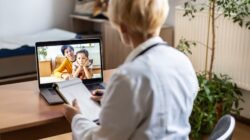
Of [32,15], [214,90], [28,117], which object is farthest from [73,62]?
[32,15]

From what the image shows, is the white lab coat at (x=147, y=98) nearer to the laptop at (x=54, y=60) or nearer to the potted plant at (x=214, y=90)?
the laptop at (x=54, y=60)

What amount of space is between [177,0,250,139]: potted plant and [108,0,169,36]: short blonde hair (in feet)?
5.74

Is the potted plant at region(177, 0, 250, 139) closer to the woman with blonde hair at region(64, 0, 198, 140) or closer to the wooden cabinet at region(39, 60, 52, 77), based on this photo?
the wooden cabinet at region(39, 60, 52, 77)

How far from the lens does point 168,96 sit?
110cm

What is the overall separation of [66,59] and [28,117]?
1.30 ft

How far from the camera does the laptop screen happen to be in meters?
1.79

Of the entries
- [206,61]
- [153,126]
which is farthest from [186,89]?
[206,61]

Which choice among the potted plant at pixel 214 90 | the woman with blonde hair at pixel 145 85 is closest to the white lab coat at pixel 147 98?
the woman with blonde hair at pixel 145 85

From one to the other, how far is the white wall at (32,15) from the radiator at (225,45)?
5.76 feet

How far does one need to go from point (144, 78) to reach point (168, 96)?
108 millimetres

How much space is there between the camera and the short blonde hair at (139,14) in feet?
3.57

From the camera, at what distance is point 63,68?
1.81 meters

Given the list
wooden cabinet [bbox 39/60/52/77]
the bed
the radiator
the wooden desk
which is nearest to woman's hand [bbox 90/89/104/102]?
the wooden desk

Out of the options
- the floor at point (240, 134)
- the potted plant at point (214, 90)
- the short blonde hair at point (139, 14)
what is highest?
the short blonde hair at point (139, 14)
